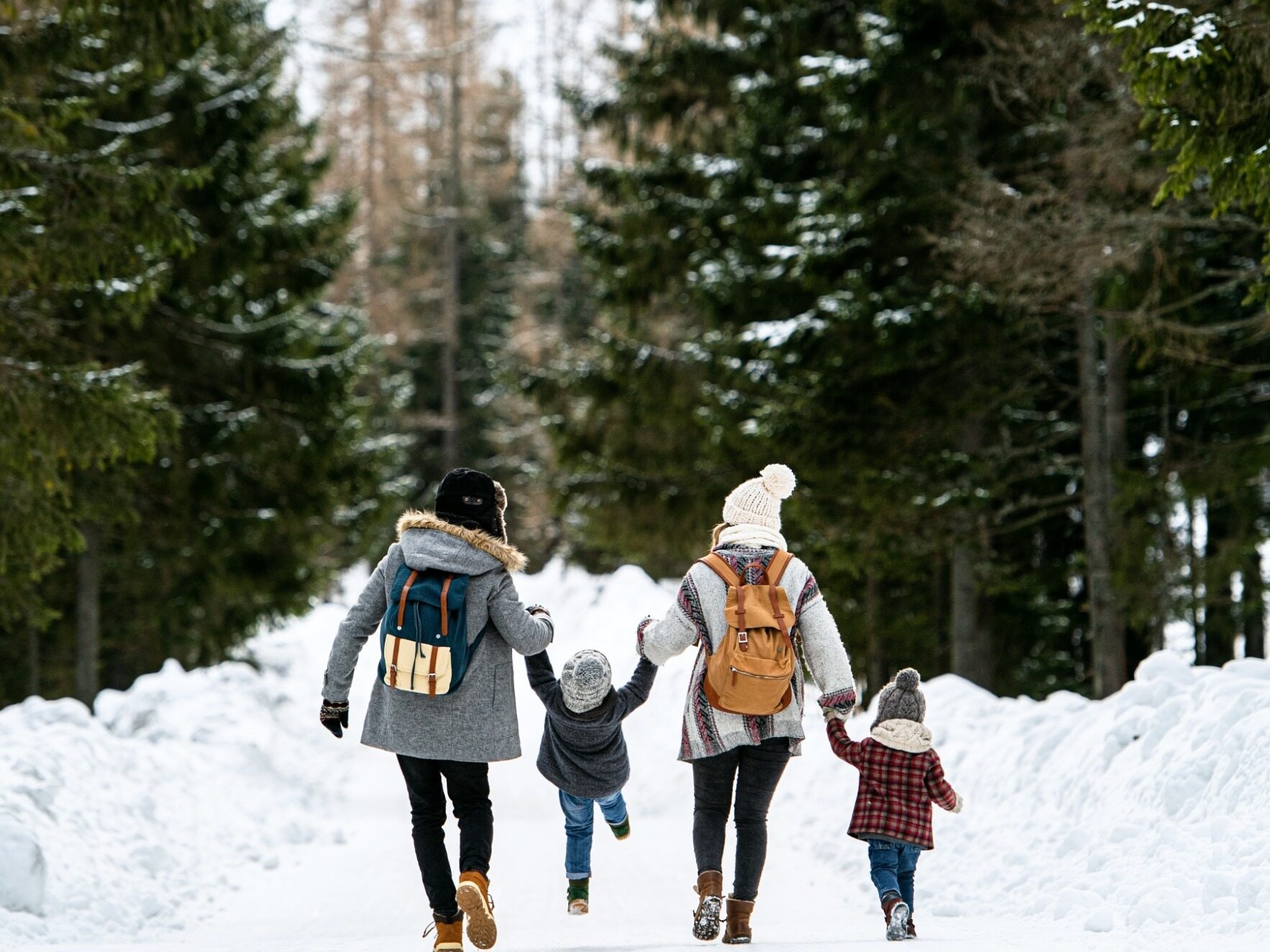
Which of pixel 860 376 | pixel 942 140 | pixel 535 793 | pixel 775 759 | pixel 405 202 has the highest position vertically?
pixel 405 202

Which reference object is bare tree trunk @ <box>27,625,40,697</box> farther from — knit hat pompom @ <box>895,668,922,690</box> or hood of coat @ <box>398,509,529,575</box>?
knit hat pompom @ <box>895,668,922,690</box>

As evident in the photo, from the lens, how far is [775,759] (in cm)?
556

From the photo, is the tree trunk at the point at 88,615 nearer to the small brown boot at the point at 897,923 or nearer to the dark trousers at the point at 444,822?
the dark trousers at the point at 444,822

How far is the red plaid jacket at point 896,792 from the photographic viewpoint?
593cm

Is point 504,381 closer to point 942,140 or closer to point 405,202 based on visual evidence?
point 942,140

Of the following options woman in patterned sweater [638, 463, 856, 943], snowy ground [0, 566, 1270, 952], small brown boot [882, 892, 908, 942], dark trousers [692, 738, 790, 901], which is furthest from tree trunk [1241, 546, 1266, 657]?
dark trousers [692, 738, 790, 901]

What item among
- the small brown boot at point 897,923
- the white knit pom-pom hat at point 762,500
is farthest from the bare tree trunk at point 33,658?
the small brown boot at point 897,923

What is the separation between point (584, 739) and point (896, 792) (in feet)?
4.88

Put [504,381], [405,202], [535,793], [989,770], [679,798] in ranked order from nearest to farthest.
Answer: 1. [989,770]
2. [679,798]
3. [535,793]
4. [504,381]
5. [405,202]

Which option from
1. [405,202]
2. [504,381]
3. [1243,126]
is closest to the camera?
[1243,126]

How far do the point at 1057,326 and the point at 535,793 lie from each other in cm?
724

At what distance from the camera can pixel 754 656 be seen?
214 inches

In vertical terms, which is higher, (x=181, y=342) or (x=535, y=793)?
(x=181, y=342)

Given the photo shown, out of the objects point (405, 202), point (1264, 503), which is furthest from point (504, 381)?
point (405, 202)
